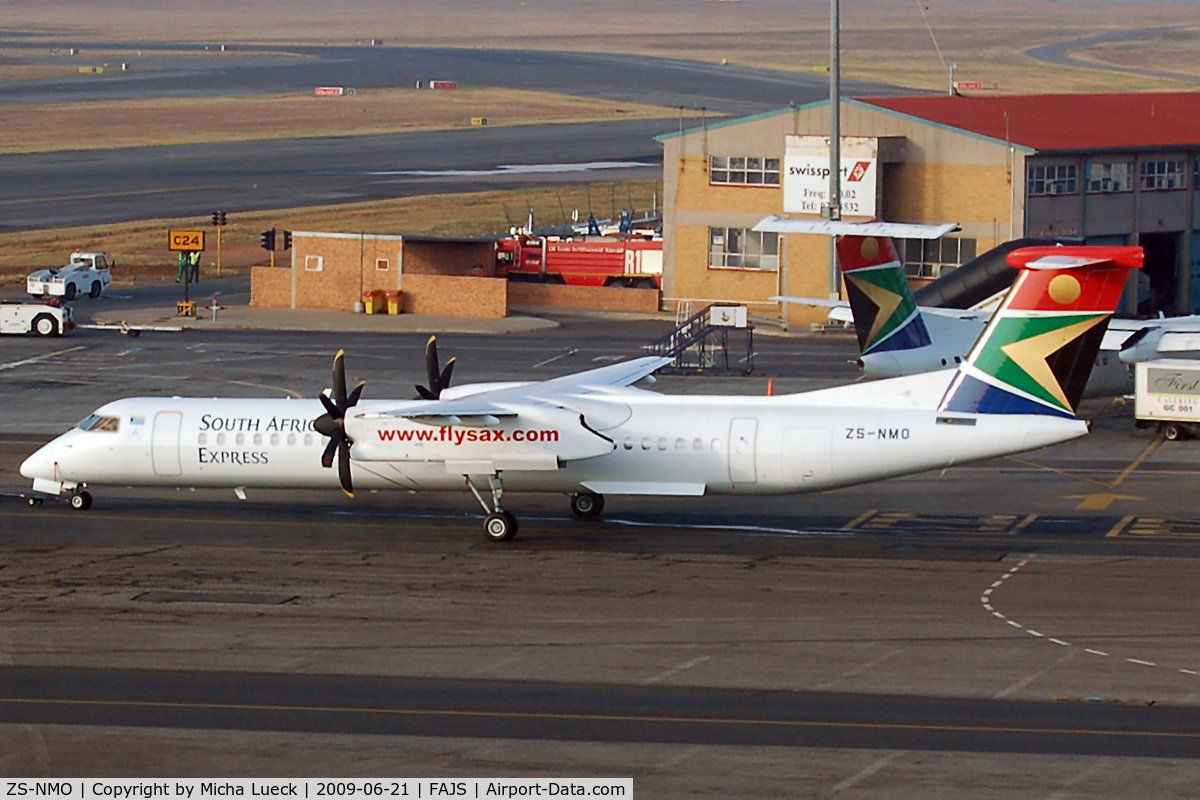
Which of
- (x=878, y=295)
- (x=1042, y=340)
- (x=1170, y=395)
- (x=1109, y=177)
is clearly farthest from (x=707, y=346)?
(x=1042, y=340)

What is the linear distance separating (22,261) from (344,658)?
68647 mm

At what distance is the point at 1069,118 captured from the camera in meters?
73.6

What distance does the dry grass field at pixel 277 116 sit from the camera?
145m

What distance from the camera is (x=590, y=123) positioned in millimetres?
160375

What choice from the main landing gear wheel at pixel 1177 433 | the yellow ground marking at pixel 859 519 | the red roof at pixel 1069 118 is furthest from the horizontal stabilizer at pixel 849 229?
the red roof at pixel 1069 118

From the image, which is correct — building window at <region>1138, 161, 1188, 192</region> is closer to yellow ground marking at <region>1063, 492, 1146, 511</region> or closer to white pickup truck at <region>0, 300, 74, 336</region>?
yellow ground marking at <region>1063, 492, 1146, 511</region>

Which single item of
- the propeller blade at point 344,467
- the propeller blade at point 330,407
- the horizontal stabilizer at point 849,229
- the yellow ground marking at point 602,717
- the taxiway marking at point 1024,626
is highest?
the horizontal stabilizer at point 849,229

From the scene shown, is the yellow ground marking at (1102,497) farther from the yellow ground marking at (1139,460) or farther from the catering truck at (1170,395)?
the catering truck at (1170,395)

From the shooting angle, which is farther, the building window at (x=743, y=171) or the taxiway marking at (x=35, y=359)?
the building window at (x=743, y=171)

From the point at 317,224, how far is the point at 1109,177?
4706cm

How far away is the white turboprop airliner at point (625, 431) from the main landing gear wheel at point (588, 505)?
0.14ft

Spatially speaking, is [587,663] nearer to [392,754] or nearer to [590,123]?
[392,754]

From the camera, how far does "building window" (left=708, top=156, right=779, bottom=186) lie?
71875 millimetres
